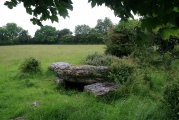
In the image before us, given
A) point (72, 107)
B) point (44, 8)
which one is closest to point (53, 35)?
point (72, 107)

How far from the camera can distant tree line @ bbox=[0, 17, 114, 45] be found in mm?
62500

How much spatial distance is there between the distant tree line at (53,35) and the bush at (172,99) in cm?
4562

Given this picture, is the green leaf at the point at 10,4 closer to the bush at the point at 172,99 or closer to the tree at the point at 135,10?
the tree at the point at 135,10

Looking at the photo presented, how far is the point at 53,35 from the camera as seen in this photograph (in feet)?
269

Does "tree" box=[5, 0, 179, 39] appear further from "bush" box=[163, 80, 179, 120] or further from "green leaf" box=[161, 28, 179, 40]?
"bush" box=[163, 80, 179, 120]

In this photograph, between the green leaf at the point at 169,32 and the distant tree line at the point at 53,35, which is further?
the distant tree line at the point at 53,35

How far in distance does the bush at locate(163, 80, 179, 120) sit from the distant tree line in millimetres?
45615

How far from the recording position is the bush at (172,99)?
5070 millimetres

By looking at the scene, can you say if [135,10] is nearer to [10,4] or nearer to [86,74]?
[10,4]

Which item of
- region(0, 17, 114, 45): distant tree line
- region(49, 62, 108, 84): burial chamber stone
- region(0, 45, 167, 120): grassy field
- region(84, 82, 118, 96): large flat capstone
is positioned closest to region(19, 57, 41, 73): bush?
region(0, 45, 167, 120): grassy field

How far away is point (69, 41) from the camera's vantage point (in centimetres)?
6444

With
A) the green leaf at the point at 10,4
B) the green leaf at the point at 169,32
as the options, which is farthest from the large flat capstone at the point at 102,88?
the green leaf at the point at 169,32

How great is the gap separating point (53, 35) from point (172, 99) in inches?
3131

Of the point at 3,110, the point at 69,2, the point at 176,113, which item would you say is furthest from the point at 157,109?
the point at 3,110
